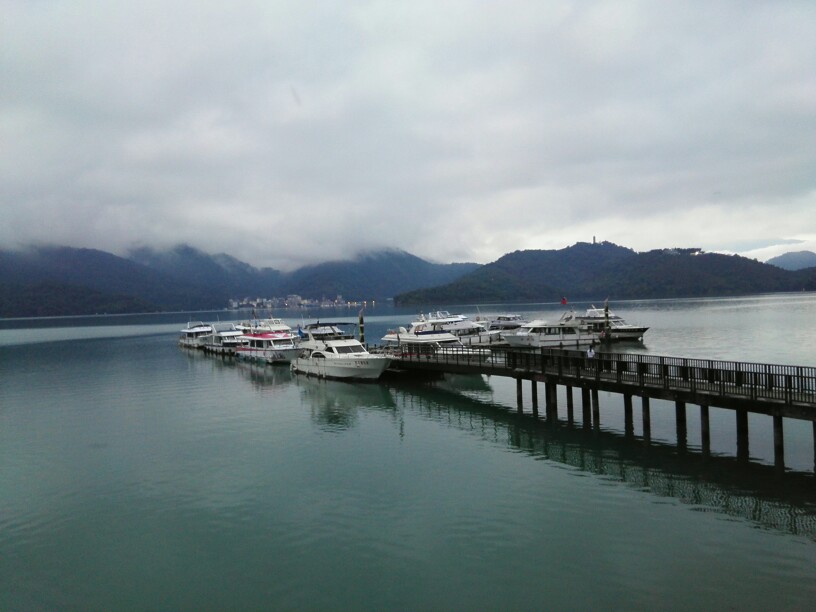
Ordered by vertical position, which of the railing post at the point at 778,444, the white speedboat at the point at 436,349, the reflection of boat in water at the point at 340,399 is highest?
the white speedboat at the point at 436,349

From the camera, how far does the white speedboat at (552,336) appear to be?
276ft

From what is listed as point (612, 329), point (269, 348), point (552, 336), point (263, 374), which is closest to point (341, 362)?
point (263, 374)

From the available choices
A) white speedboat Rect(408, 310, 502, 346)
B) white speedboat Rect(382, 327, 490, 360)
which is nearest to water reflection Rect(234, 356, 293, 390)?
white speedboat Rect(382, 327, 490, 360)

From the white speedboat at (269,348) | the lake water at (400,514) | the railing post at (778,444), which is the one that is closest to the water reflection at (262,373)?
the white speedboat at (269,348)

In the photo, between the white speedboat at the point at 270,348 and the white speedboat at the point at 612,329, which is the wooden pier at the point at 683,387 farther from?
the white speedboat at the point at 612,329

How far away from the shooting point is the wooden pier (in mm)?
24188

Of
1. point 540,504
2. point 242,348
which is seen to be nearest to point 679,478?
point 540,504

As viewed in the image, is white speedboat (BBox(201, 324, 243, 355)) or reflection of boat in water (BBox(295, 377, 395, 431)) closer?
reflection of boat in water (BBox(295, 377, 395, 431))

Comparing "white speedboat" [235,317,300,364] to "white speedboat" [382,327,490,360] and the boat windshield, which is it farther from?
the boat windshield

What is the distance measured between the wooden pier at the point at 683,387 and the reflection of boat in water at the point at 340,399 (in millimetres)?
9685

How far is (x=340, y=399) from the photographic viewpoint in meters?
47.5

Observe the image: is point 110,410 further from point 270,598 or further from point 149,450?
point 270,598

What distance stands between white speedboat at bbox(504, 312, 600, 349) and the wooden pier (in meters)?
42.6

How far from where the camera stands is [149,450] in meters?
32.1
